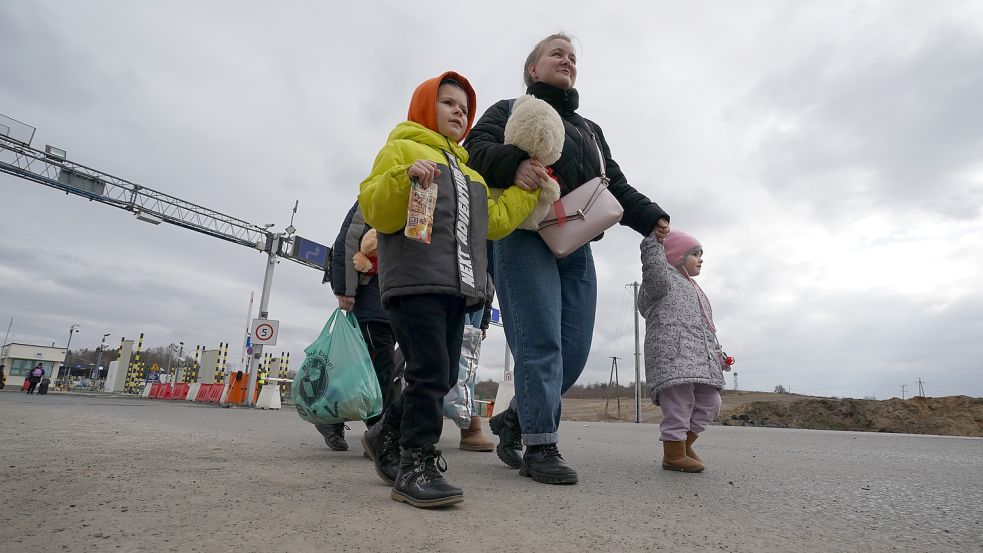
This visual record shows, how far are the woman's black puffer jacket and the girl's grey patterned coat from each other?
→ 0.69 ft

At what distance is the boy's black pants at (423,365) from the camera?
1.97 m

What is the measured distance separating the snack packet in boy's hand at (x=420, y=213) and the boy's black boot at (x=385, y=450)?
90cm

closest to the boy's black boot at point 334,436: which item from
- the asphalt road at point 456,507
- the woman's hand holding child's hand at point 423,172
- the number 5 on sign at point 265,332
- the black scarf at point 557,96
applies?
the asphalt road at point 456,507

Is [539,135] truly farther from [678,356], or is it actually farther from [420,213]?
[678,356]

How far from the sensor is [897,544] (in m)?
1.47

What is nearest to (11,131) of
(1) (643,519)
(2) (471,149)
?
(2) (471,149)

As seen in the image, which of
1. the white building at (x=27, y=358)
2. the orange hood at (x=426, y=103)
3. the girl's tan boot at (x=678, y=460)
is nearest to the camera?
the orange hood at (x=426, y=103)

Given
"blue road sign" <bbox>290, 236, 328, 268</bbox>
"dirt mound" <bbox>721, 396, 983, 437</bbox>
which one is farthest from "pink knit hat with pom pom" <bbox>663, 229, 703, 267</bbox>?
"blue road sign" <bbox>290, 236, 328, 268</bbox>

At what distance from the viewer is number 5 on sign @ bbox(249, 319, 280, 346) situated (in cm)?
1427

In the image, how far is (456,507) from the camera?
180 centimetres

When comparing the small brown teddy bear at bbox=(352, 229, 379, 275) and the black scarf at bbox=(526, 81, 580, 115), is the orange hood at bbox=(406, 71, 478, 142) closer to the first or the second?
the black scarf at bbox=(526, 81, 580, 115)

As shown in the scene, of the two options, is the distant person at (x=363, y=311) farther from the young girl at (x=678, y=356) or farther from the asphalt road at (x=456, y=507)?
the young girl at (x=678, y=356)

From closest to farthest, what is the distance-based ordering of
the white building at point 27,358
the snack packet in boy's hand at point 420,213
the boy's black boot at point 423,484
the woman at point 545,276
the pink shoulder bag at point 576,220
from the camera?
the boy's black boot at point 423,484 → the snack packet in boy's hand at point 420,213 → the woman at point 545,276 → the pink shoulder bag at point 576,220 → the white building at point 27,358

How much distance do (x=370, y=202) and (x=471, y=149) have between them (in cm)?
80
